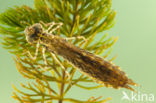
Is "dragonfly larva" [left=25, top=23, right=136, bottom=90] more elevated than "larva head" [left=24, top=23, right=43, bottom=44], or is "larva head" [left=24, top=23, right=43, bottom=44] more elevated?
"larva head" [left=24, top=23, right=43, bottom=44]

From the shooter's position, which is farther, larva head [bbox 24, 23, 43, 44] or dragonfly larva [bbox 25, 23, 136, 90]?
larva head [bbox 24, 23, 43, 44]

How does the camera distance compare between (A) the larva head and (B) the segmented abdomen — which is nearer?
(B) the segmented abdomen

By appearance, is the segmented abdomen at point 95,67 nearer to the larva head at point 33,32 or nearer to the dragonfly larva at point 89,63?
the dragonfly larva at point 89,63

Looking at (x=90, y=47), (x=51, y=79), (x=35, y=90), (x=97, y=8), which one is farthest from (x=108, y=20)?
(x=35, y=90)

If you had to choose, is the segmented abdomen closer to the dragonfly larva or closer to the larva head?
the dragonfly larva

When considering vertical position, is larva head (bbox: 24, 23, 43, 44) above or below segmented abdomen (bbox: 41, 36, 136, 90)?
above

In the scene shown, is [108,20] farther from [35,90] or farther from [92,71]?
[35,90]

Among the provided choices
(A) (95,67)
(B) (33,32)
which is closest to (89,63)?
(A) (95,67)

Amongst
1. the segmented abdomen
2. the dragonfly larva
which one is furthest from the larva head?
the segmented abdomen

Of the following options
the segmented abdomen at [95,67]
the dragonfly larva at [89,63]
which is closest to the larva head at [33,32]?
the dragonfly larva at [89,63]
